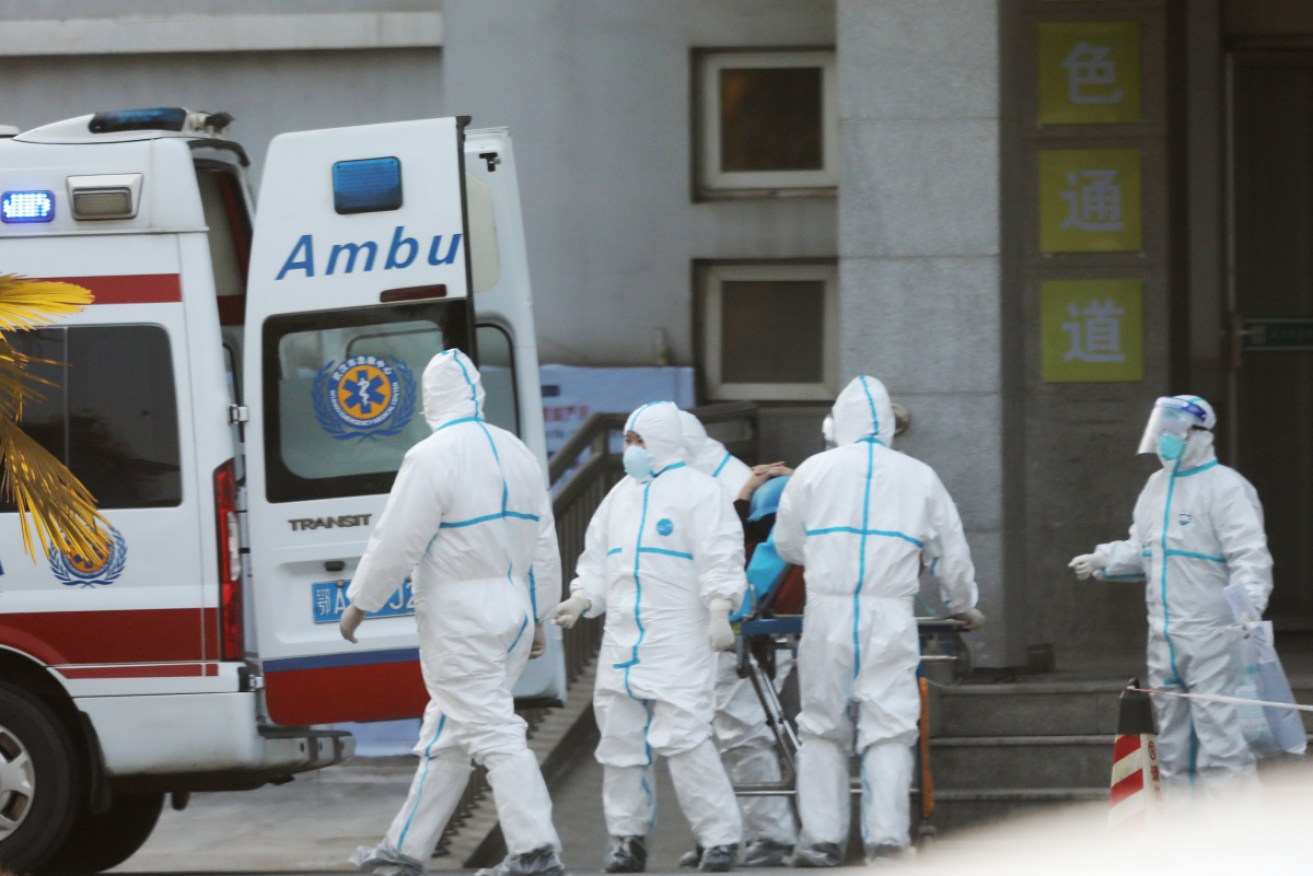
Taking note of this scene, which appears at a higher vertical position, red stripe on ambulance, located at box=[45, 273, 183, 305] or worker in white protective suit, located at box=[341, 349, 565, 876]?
red stripe on ambulance, located at box=[45, 273, 183, 305]

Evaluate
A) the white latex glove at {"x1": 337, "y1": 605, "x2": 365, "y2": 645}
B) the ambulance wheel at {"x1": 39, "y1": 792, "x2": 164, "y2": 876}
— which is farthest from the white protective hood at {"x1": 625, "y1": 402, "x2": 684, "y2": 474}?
the ambulance wheel at {"x1": 39, "y1": 792, "x2": 164, "y2": 876}

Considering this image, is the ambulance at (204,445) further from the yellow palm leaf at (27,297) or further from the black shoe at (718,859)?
the black shoe at (718,859)

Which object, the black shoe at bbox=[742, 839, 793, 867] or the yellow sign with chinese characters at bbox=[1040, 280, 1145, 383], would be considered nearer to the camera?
the black shoe at bbox=[742, 839, 793, 867]

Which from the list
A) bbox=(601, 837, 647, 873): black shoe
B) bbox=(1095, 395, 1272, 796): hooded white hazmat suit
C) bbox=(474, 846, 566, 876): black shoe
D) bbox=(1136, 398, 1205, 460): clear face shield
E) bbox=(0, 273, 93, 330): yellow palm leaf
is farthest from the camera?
bbox=(1136, 398, 1205, 460): clear face shield

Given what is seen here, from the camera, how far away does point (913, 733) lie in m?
7.16

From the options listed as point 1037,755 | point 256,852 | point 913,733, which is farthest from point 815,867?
point 256,852

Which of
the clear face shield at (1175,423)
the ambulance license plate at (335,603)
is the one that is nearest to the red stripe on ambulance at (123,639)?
the ambulance license plate at (335,603)

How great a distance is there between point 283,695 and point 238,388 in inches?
63.6

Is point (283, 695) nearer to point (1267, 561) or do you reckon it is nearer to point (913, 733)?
point (913, 733)

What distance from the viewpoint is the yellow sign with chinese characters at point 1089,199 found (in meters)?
10.9

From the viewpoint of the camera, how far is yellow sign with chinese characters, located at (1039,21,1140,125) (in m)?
10.9

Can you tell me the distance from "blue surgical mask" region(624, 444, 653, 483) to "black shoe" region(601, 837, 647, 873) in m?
1.30

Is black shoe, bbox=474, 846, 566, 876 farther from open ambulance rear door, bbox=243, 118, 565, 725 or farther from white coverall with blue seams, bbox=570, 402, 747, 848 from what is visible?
open ambulance rear door, bbox=243, 118, 565, 725

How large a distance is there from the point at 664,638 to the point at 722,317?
496 centimetres
